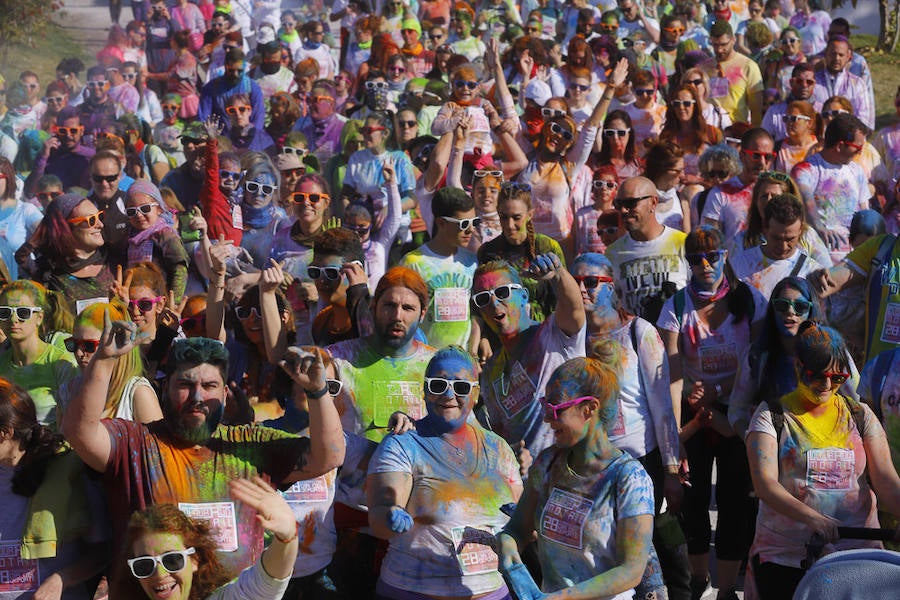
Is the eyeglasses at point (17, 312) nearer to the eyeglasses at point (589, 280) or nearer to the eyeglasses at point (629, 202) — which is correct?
the eyeglasses at point (589, 280)

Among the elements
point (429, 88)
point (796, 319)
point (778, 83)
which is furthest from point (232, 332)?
point (778, 83)

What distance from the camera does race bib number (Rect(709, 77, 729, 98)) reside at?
43.2ft

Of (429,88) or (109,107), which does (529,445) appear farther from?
(109,107)

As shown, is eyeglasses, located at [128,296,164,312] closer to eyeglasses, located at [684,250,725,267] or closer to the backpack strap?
eyeglasses, located at [684,250,725,267]

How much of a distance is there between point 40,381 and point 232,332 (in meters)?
1.33

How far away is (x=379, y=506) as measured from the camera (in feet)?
16.5

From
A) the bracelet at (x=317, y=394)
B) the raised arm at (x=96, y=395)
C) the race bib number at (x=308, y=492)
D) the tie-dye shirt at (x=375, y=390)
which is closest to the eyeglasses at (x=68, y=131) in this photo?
the tie-dye shirt at (x=375, y=390)

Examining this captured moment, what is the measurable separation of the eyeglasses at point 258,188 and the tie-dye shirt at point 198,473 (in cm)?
440

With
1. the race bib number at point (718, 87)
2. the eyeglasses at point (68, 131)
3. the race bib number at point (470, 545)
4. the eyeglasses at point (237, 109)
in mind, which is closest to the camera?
the race bib number at point (470, 545)

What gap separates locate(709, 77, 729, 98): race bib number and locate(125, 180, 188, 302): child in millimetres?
6501

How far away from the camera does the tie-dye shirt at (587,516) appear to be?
14.7 feet

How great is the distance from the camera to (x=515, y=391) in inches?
236

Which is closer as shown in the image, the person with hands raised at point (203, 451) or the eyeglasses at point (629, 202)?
the person with hands raised at point (203, 451)

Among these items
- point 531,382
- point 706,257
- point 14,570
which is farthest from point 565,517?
point 706,257
